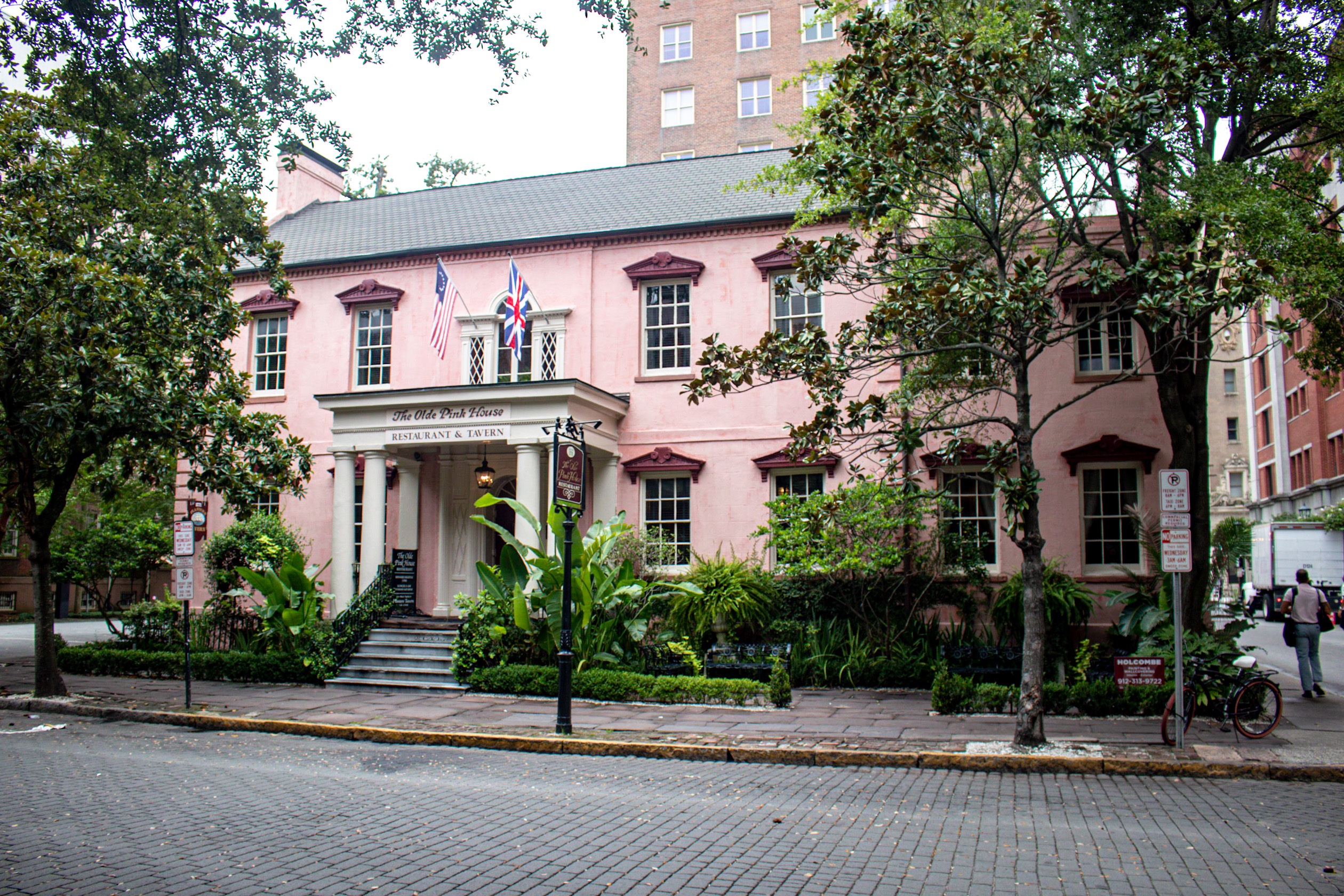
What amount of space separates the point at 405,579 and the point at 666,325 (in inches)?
284

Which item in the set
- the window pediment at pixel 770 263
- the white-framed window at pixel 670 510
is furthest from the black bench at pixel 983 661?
the window pediment at pixel 770 263

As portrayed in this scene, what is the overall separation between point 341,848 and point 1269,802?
25.1 feet

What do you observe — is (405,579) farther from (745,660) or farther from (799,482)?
(799,482)

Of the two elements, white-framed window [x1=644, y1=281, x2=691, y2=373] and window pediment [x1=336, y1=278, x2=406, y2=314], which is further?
window pediment [x1=336, y1=278, x2=406, y2=314]

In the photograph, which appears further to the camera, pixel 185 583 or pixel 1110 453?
pixel 1110 453

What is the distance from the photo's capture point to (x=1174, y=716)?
416 inches

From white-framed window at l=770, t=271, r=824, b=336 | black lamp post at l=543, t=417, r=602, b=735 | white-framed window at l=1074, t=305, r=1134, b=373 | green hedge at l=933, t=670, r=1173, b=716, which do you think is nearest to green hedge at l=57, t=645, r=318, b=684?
black lamp post at l=543, t=417, r=602, b=735

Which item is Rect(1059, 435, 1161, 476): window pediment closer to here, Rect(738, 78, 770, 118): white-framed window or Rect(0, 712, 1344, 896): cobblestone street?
Rect(0, 712, 1344, 896): cobblestone street

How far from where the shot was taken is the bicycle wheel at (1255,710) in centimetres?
1058

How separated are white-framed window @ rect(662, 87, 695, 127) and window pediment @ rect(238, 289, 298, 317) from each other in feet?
75.1

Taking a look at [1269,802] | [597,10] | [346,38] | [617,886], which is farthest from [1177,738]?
[346,38]

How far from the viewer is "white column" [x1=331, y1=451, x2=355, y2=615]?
1733cm

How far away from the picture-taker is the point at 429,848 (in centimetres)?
649

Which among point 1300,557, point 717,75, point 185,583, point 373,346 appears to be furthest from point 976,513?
point 717,75
